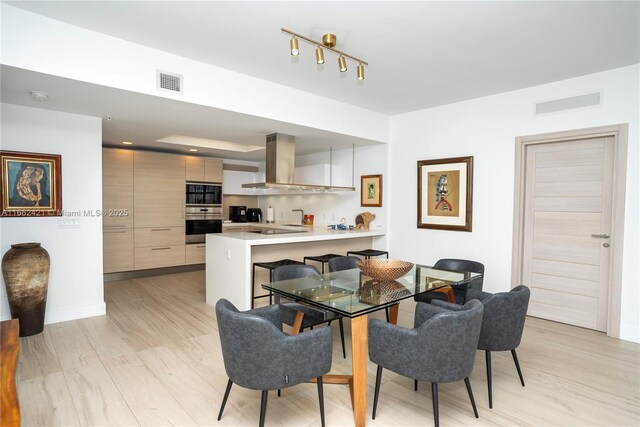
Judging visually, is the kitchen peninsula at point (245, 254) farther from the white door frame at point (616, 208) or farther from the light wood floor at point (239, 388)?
the white door frame at point (616, 208)

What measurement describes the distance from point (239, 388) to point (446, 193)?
3.57m

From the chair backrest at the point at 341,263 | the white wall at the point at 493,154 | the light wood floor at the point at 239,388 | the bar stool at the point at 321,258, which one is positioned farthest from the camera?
the bar stool at the point at 321,258

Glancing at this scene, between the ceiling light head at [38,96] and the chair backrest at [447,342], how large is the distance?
Answer: 3.67 metres

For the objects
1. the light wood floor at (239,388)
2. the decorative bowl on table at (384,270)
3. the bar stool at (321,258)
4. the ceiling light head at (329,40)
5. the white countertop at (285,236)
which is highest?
the ceiling light head at (329,40)

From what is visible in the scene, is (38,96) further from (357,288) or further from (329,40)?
(357,288)

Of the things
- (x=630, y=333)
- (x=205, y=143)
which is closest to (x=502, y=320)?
(x=630, y=333)

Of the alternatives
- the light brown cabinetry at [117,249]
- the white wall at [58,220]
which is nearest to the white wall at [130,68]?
the white wall at [58,220]

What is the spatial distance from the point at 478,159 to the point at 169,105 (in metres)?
3.68

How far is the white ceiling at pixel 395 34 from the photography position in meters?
2.45

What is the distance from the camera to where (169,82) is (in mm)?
3197

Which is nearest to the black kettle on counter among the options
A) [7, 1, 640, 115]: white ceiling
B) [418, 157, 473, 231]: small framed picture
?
[418, 157, 473, 231]: small framed picture

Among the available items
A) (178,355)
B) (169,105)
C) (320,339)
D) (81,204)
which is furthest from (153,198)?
(320,339)

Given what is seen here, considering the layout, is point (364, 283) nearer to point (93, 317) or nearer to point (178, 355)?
point (178, 355)

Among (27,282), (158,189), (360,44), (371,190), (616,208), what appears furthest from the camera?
(158,189)
